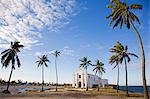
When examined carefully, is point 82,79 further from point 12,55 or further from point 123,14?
point 123,14

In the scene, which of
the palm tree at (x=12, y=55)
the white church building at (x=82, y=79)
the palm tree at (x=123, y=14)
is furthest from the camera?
the white church building at (x=82, y=79)

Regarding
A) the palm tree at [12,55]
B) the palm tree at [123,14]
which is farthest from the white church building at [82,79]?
the palm tree at [123,14]

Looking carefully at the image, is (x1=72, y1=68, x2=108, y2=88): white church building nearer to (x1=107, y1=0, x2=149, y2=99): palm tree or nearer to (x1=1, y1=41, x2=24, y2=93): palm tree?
(x1=1, y1=41, x2=24, y2=93): palm tree

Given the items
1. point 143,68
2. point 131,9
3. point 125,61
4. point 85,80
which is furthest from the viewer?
point 85,80

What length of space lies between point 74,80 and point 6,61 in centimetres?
4960

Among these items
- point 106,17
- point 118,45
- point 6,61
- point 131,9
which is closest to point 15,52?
point 6,61

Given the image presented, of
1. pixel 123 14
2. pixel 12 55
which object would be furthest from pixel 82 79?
pixel 123 14

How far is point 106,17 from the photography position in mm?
35531

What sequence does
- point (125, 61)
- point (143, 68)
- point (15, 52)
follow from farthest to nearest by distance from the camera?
point (15, 52)
point (125, 61)
point (143, 68)

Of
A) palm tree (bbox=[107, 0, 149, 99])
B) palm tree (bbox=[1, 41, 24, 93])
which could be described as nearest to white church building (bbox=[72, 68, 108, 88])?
palm tree (bbox=[1, 41, 24, 93])

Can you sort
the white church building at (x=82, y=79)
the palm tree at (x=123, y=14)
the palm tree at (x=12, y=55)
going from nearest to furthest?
the palm tree at (x=123, y=14) → the palm tree at (x=12, y=55) → the white church building at (x=82, y=79)

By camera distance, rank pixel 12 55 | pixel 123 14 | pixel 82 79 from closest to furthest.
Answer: pixel 123 14 → pixel 12 55 → pixel 82 79

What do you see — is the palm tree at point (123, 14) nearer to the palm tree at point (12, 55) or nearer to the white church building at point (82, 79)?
the palm tree at point (12, 55)

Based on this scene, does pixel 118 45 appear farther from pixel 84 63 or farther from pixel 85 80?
pixel 85 80
